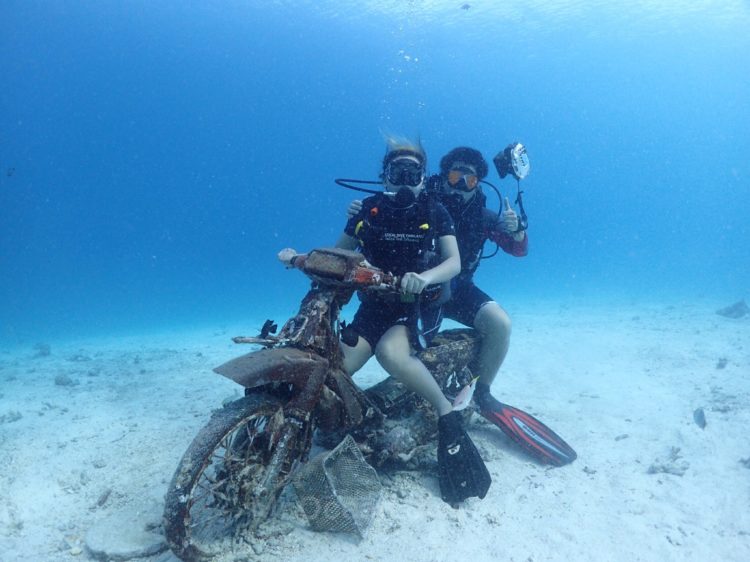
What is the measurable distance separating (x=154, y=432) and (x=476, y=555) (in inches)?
138

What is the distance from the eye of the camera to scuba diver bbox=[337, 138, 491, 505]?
3.32 m

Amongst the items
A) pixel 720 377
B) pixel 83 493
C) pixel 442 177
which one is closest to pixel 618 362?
pixel 720 377

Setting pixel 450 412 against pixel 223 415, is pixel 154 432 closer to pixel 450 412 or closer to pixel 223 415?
pixel 223 415

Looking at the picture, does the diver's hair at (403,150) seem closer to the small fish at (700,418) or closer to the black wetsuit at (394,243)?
the black wetsuit at (394,243)

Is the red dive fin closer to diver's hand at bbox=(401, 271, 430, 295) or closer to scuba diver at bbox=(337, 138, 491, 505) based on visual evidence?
scuba diver at bbox=(337, 138, 491, 505)

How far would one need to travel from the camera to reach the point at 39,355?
10477 mm

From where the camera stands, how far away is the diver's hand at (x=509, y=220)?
4715mm

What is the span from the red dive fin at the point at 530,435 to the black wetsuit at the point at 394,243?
4.94 ft

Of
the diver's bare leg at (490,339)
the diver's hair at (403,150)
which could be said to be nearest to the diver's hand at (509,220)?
the diver's bare leg at (490,339)

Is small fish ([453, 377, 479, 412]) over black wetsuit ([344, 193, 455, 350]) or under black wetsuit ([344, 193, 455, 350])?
under

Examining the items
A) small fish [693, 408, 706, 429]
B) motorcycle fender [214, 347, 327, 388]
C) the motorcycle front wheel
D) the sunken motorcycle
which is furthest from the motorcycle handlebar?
small fish [693, 408, 706, 429]

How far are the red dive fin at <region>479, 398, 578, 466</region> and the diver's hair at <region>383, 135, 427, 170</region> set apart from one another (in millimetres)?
2576

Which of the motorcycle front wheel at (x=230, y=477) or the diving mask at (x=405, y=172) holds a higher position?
the diving mask at (x=405, y=172)

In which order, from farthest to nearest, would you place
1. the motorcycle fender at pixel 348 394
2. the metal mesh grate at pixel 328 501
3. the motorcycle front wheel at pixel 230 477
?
1. the motorcycle fender at pixel 348 394
2. the metal mesh grate at pixel 328 501
3. the motorcycle front wheel at pixel 230 477
